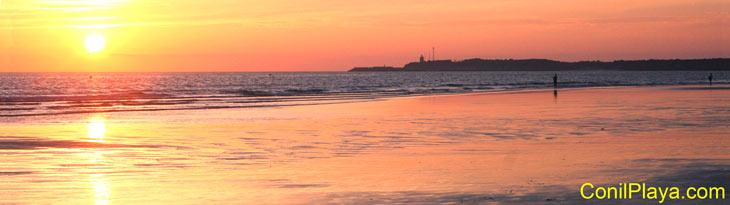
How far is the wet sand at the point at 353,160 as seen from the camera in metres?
9.31

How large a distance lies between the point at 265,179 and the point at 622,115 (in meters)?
17.5

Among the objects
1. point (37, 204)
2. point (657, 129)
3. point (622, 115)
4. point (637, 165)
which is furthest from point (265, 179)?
point (622, 115)

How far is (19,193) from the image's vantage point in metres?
9.23

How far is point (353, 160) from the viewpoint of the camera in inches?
502

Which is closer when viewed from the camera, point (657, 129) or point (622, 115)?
point (657, 129)

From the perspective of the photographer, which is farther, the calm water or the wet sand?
the calm water

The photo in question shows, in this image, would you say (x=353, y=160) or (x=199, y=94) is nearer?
(x=353, y=160)

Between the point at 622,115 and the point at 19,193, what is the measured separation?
20.4 metres

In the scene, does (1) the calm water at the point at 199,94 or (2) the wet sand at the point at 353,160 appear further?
(1) the calm water at the point at 199,94

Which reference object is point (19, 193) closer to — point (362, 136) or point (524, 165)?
point (524, 165)

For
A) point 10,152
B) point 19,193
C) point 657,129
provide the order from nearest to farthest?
point 19,193, point 10,152, point 657,129

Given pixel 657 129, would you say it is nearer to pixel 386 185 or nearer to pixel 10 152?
pixel 386 185

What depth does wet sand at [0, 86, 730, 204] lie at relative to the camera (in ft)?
30.6

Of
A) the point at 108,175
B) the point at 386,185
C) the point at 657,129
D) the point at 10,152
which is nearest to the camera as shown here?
the point at 386,185
